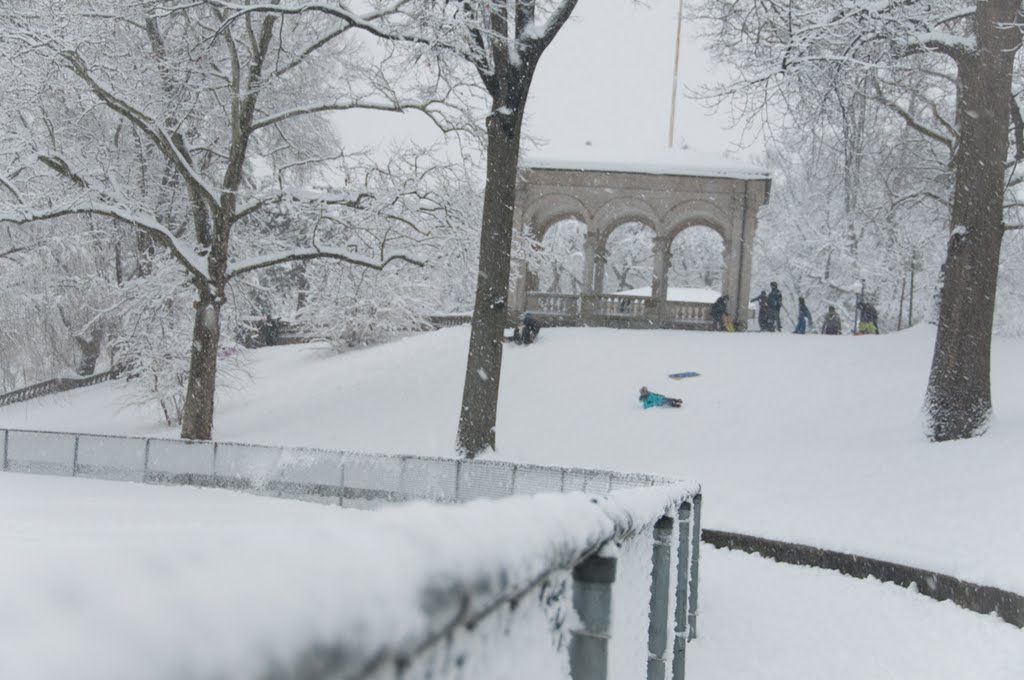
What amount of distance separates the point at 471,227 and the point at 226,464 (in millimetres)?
8297

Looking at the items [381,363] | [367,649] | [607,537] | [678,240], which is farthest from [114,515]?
[678,240]

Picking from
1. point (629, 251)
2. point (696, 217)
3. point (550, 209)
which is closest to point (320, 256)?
point (550, 209)

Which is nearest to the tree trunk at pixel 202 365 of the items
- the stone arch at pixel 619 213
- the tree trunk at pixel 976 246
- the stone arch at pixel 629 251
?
the tree trunk at pixel 976 246

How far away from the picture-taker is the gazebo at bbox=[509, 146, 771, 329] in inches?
1273

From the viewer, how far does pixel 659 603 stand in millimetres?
4363

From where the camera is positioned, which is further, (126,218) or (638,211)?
(638,211)

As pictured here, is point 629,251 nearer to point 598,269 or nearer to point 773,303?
point 598,269

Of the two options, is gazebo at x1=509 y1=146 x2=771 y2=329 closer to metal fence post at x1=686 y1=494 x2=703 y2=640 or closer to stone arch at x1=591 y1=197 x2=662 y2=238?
stone arch at x1=591 y1=197 x2=662 y2=238

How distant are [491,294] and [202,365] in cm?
767

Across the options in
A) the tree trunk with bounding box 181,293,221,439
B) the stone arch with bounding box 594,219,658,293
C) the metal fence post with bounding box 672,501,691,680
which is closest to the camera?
the metal fence post with bounding box 672,501,691,680

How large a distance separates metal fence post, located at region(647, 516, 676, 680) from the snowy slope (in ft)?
20.8

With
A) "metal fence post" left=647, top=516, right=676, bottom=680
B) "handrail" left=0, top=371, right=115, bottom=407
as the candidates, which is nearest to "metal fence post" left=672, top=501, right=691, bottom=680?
"metal fence post" left=647, top=516, right=676, bottom=680

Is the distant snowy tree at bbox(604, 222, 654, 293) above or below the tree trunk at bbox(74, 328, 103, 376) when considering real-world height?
above

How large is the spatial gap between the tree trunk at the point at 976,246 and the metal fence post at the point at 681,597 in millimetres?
10744
